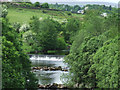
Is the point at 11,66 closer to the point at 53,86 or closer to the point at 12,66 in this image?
the point at 12,66

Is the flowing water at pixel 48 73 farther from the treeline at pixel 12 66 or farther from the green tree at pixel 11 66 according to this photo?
the green tree at pixel 11 66

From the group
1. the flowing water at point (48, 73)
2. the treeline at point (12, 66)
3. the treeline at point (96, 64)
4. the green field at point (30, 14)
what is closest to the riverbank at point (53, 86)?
the treeline at point (96, 64)

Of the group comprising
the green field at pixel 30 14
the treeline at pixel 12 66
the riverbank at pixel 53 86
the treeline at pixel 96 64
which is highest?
the treeline at pixel 12 66

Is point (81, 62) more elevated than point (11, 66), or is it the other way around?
point (11, 66)

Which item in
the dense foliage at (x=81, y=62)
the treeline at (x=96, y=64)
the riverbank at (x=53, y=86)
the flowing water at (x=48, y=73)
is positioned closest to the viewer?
the dense foliage at (x=81, y=62)

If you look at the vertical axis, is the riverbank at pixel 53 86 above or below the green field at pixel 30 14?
above

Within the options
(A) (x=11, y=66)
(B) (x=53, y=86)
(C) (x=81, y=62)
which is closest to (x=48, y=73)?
(B) (x=53, y=86)

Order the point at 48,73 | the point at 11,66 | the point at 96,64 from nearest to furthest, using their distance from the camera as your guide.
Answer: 1. the point at 11,66
2. the point at 96,64
3. the point at 48,73

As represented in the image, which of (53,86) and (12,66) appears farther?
(53,86)

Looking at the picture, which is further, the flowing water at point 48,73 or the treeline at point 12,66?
the flowing water at point 48,73

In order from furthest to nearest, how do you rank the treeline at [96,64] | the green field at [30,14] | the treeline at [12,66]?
the green field at [30,14] → the treeline at [96,64] → the treeline at [12,66]

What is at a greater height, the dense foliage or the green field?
the dense foliage

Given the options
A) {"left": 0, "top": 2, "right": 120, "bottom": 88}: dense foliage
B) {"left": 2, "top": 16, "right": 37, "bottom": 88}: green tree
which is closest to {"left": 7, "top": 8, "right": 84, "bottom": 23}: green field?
{"left": 0, "top": 2, "right": 120, "bottom": 88}: dense foliage

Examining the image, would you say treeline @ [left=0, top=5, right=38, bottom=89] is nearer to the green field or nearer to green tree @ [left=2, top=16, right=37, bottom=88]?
green tree @ [left=2, top=16, right=37, bottom=88]
